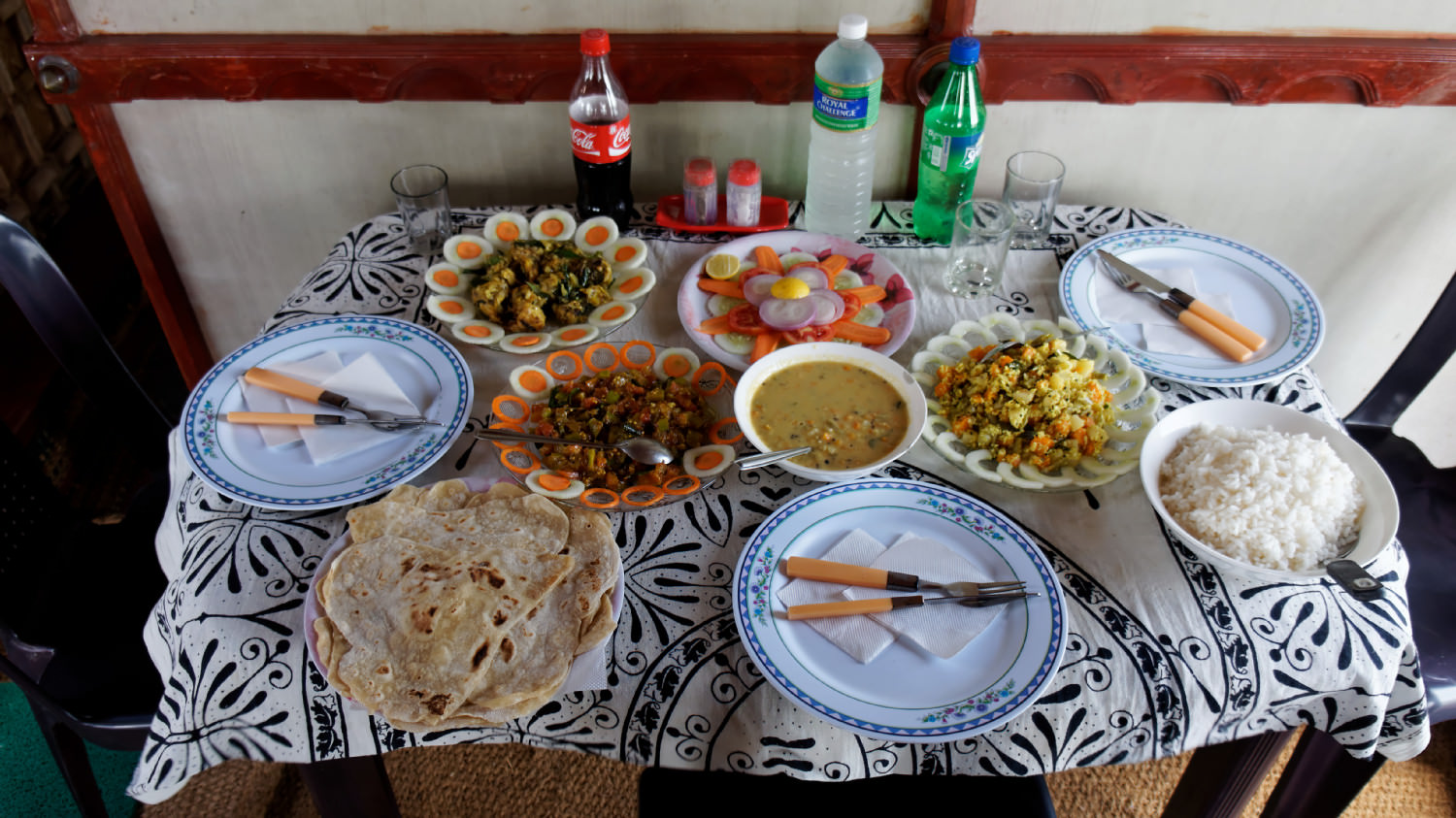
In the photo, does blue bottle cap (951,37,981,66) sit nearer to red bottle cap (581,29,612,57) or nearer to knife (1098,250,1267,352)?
knife (1098,250,1267,352)

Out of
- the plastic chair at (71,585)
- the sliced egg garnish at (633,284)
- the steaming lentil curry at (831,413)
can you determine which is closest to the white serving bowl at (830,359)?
the steaming lentil curry at (831,413)

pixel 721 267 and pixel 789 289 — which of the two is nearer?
pixel 789 289

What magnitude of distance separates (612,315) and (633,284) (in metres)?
0.11

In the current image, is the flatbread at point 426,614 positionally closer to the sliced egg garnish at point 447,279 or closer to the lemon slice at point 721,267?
the sliced egg garnish at point 447,279

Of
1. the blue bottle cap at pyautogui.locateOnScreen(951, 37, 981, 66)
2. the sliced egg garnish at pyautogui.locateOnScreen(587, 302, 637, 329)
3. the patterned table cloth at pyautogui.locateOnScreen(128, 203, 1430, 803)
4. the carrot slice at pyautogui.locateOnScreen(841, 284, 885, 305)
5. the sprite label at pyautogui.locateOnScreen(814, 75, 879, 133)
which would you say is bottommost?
the patterned table cloth at pyautogui.locateOnScreen(128, 203, 1430, 803)

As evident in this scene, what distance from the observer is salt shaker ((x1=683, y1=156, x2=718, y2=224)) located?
2.10m

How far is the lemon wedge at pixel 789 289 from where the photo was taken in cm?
183

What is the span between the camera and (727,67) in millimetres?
2195

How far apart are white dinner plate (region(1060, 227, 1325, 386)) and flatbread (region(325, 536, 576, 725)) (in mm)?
1196

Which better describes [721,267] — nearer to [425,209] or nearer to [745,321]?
[745,321]

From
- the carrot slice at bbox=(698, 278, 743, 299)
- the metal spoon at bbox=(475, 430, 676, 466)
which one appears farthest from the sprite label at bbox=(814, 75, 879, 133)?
the metal spoon at bbox=(475, 430, 676, 466)

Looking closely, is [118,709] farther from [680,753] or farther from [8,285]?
[680,753]

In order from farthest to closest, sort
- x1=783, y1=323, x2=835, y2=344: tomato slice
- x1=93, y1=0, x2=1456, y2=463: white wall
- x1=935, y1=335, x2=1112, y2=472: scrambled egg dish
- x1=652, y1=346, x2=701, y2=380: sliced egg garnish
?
x1=93, y1=0, x2=1456, y2=463: white wall
x1=783, y1=323, x2=835, y2=344: tomato slice
x1=652, y1=346, x2=701, y2=380: sliced egg garnish
x1=935, y1=335, x2=1112, y2=472: scrambled egg dish

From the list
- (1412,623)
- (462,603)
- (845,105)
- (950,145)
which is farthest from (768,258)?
(1412,623)
